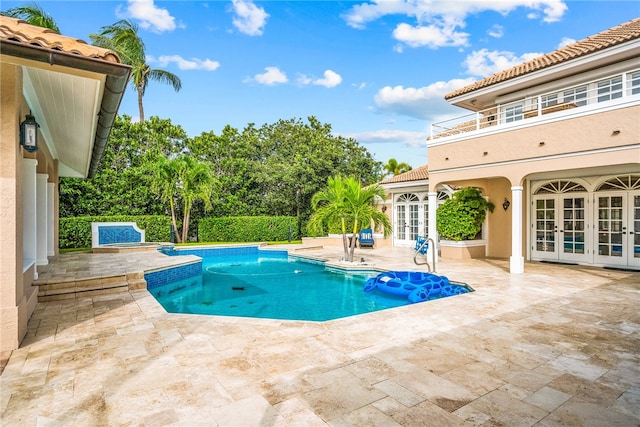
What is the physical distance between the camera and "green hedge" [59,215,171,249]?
63.9 feet

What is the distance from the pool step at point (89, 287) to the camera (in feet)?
27.4

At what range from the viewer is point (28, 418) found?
330cm

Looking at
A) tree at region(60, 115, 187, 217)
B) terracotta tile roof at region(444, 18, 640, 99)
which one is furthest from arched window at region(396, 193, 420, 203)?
tree at region(60, 115, 187, 217)

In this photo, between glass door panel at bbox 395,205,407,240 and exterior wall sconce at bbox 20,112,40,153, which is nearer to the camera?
exterior wall sconce at bbox 20,112,40,153

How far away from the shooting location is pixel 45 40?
4277mm

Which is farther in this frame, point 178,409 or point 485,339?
point 485,339

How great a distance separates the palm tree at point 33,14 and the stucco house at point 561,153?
1888 cm

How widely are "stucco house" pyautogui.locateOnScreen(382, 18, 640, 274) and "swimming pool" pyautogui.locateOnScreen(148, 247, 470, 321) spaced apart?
16.9 ft

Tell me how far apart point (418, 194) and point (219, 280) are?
12.7 m

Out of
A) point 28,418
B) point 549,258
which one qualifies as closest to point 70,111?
point 28,418

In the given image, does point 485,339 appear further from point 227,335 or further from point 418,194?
point 418,194

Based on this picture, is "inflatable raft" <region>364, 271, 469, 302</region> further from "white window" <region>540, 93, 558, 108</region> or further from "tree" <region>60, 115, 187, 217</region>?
"tree" <region>60, 115, 187, 217</region>

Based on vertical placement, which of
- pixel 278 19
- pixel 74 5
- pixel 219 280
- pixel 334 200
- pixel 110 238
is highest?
pixel 278 19

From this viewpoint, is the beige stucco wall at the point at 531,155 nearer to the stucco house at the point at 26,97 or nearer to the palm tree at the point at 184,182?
the stucco house at the point at 26,97
